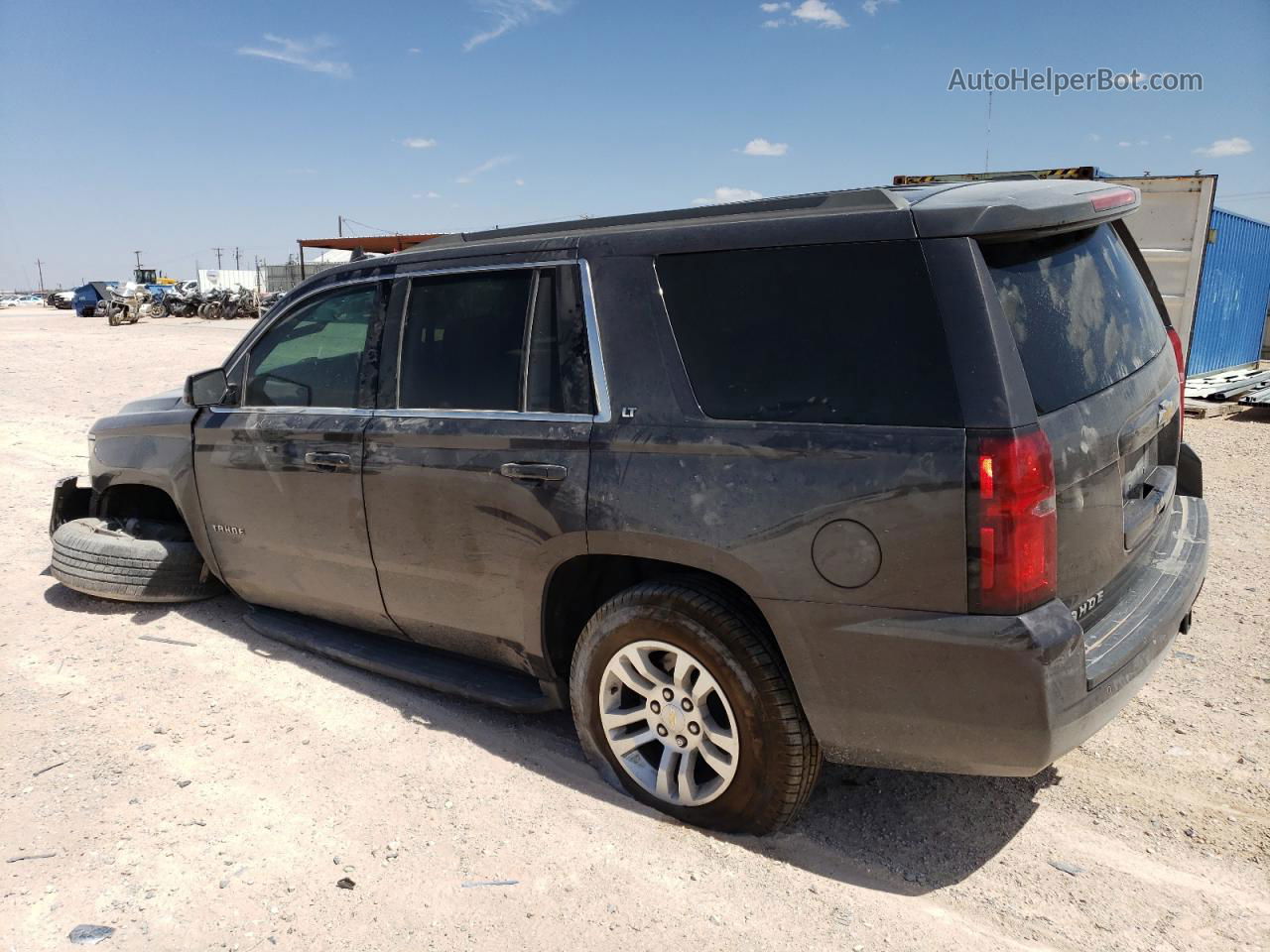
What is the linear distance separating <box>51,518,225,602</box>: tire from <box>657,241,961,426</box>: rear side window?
131 inches

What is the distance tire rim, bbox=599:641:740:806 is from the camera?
283cm

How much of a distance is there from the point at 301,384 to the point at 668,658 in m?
2.18

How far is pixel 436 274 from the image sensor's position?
11.7 feet

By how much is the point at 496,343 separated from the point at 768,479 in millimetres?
1288

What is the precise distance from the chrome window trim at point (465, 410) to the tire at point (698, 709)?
64cm

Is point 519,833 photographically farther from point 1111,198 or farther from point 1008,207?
point 1111,198

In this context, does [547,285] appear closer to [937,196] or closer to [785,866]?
[937,196]

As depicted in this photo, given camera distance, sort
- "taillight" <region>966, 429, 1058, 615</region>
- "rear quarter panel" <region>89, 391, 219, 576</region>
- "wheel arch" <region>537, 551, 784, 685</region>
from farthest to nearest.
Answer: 1. "rear quarter panel" <region>89, 391, 219, 576</region>
2. "wheel arch" <region>537, 551, 784, 685</region>
3. "taillight" <region>966, 429, 1058, 615</region>

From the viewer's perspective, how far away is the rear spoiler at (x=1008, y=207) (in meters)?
2.41

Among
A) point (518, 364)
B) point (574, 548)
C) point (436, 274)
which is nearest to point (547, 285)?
point (518, 364)

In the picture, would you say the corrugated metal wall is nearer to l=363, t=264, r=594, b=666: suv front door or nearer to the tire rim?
l=363, t=264, r=594, b=666: suv front door

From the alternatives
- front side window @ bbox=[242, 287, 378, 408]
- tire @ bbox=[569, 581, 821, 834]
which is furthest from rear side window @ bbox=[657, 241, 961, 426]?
front side window @ bbox=[242, 287, 378, 408]

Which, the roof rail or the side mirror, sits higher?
the roof rail

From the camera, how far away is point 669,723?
2.94 metres
